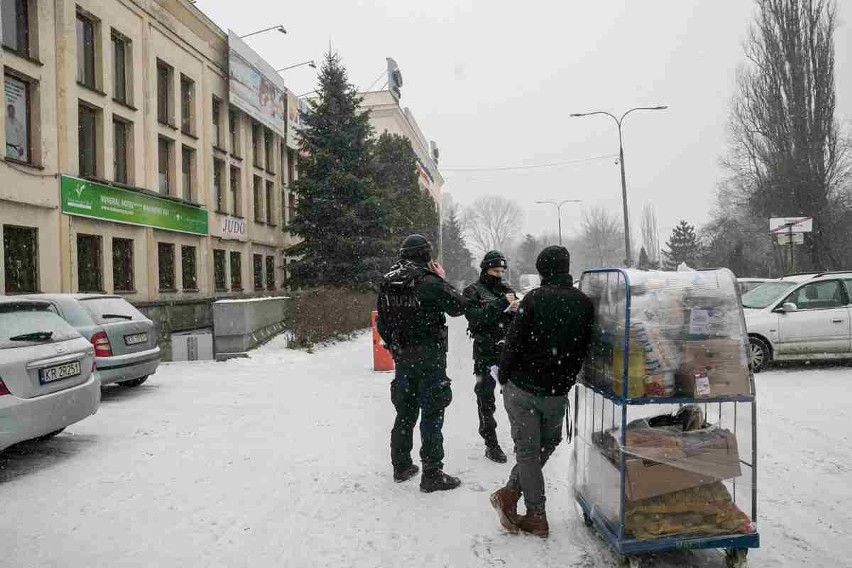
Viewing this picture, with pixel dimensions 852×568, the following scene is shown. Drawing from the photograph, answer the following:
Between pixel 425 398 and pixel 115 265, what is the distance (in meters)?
17.4

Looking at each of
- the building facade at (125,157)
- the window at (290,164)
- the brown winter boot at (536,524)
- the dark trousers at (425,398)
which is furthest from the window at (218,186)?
the brown winter boot at (536,524)

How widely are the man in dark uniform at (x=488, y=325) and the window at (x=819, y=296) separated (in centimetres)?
772

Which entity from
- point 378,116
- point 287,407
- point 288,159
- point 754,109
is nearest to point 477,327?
point 287,407

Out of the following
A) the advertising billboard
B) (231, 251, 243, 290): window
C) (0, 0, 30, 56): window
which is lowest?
(231, 251, 243, 290): window

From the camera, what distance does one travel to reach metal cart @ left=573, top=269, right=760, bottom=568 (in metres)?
3.37

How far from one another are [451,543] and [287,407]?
4.89 m

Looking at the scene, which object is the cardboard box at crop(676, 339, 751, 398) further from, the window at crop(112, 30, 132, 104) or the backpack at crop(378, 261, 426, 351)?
the window at crop(112, 30, 132, 104)

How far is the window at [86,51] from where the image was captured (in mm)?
17875

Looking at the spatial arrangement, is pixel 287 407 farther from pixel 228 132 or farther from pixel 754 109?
pixel 754 109

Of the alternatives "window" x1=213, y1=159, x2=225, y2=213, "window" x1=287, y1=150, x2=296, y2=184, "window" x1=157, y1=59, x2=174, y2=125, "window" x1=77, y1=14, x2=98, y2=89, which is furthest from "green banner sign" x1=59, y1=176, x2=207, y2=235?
"window" x1=287, y1=150, x2=296, y2=184

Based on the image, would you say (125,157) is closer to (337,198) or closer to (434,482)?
(337,198)

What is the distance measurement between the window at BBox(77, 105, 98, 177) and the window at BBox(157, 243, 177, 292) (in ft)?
13.2

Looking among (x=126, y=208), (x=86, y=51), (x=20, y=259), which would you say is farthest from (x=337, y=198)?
(x=20, y=259)

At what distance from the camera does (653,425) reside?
3.62 m
